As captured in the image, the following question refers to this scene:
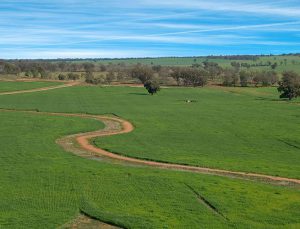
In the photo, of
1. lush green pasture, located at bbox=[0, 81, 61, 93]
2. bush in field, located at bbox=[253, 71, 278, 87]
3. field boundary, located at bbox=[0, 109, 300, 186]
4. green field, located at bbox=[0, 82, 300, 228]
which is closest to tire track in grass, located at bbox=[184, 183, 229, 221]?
green field, located at bbox=[0, 82, 300, 228]

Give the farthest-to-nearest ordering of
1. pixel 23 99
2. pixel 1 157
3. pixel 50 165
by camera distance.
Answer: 1. pixel 23 99
2. pixel 1 157
3. pixel 50 165

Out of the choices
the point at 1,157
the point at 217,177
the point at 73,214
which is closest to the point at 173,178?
the point at 217,177

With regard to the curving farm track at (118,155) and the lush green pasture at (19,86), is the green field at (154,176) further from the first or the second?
the lush green pasture at (19,86)

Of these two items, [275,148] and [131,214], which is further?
[275,148]

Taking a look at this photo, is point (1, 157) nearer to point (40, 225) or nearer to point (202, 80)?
point (40, 225)

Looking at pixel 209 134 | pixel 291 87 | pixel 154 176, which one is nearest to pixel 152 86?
pixel 291 87

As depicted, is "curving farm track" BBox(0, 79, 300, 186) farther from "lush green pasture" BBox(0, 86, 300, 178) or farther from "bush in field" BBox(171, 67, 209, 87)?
"bush in field" BBox(171, 67, 209, 87)

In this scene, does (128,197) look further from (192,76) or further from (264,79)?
(264,79)
